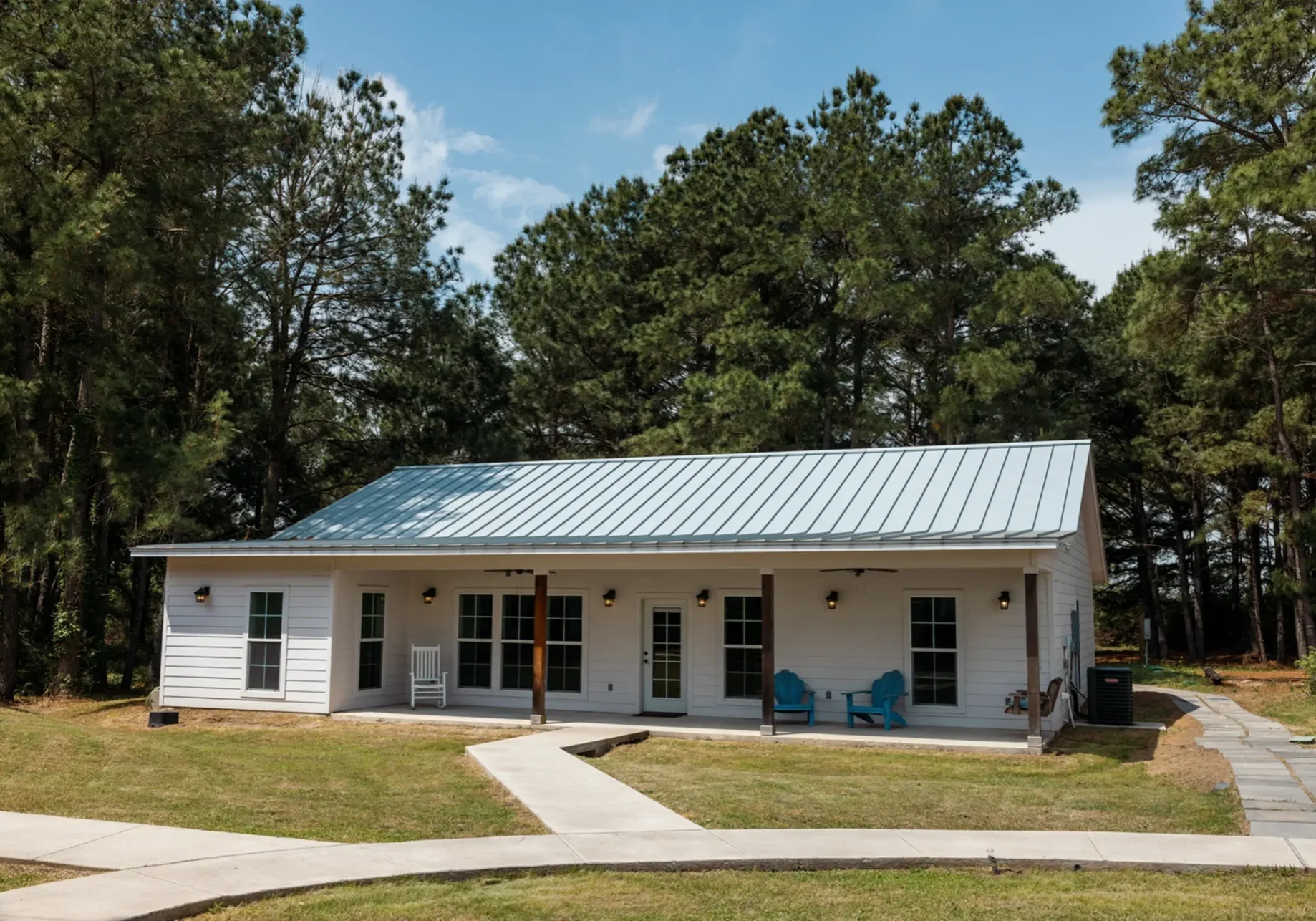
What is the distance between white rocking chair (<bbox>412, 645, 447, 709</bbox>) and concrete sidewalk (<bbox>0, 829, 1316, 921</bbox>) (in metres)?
9.06

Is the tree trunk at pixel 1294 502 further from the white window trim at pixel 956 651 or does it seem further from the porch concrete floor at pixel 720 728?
the porch concrete floor at pixel 720 728

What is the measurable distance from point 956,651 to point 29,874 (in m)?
10.5

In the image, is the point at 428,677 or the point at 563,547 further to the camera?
the point at 428,677

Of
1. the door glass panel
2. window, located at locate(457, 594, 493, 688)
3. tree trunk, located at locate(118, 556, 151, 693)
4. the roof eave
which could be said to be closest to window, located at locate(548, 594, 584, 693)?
window, located at locate(457, 594, 493, 688)

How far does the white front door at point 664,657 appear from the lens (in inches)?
600

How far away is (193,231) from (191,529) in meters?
5.39

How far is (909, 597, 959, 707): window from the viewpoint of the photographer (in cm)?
1370

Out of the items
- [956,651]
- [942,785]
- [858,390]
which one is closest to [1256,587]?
[858,390]

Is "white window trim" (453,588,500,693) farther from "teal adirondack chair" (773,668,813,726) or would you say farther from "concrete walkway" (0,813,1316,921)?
"concrete walkway" (0,813,1316,921)

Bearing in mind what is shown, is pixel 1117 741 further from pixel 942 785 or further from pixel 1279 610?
pixel 1279 610

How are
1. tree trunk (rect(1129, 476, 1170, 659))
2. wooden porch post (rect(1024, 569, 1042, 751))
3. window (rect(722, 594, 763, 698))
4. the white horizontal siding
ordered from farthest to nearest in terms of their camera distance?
tree trunk (rect(1129, 476, 1170, 659)), the white horizontal siding, window (rect(722, 594, 763, 698)), wooden porch post (rect(1024, 569, 1042, 751))

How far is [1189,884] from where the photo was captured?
6059 millimetres

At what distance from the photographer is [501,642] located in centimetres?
1631

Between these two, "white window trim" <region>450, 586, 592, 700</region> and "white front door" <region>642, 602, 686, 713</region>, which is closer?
"white front door" <region>642, 602, 686, 713</region>
